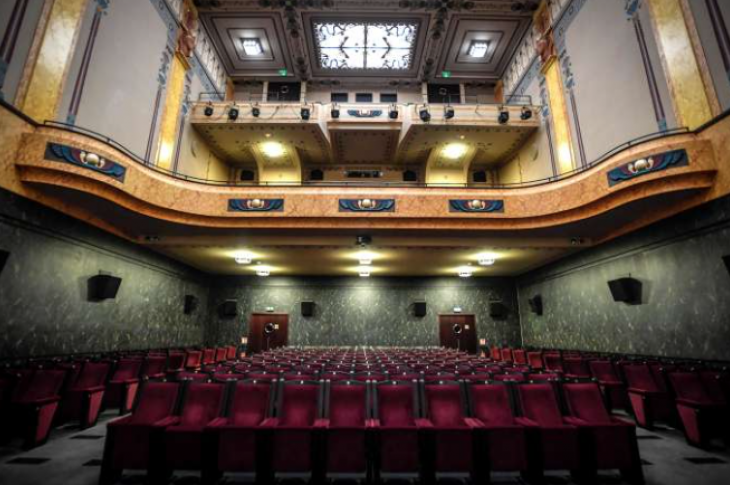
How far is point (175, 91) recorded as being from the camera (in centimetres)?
1071

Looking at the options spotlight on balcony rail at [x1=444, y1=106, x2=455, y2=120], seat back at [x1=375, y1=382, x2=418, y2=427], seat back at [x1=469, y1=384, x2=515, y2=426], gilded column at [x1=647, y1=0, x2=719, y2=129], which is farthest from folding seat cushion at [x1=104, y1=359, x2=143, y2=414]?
spotlight on balcony rail at [x1=444, y1=106, x2=455, y2=120]

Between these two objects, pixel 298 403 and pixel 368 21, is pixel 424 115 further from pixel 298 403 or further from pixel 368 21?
pixel 298 403

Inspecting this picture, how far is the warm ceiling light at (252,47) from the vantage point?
1390 centimetres

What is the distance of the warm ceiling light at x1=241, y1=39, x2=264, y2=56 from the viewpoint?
1390 cm

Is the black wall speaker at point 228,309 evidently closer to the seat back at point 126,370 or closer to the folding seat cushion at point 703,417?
the seat back at point 126,370

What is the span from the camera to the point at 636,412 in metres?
4.99

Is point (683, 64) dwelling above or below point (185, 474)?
above

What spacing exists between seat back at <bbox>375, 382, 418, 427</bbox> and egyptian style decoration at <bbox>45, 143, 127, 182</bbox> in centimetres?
610

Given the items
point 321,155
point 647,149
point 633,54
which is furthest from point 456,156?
point 647,149

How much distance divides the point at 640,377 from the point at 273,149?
41.3 ft

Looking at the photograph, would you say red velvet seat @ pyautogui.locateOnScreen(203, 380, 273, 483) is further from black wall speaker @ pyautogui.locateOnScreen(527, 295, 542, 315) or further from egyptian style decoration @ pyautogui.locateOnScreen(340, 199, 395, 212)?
black wall speaker @ pyautogui.locateOnScreen(527, 295, 542, 315)

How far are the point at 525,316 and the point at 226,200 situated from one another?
1107cm

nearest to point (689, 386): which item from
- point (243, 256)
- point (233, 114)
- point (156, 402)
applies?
point (156, 402)

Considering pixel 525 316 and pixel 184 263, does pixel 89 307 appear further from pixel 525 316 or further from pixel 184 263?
pixel 525 316
